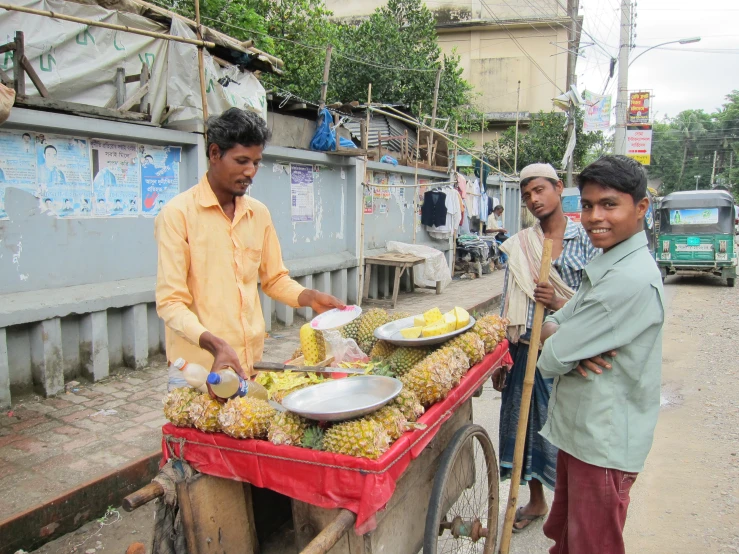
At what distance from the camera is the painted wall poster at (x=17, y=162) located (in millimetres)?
4402

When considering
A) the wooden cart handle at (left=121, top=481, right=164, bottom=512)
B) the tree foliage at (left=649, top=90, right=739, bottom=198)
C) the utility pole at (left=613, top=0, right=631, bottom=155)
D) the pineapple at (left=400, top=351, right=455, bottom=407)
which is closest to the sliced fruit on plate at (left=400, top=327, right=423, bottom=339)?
the pineapple at (left=400, top=351, right=455, bottom=407)

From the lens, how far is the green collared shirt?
5.93 feet

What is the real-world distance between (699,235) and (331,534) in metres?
14.2

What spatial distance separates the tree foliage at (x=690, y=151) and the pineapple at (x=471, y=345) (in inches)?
2022

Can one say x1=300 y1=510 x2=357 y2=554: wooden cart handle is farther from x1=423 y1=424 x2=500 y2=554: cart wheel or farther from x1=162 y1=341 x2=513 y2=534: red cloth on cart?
x1=423 y1=424 x2=500 y2=554: cart wheel

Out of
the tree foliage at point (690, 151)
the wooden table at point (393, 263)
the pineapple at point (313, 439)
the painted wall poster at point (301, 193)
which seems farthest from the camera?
the tree foliage at point (690, 151)

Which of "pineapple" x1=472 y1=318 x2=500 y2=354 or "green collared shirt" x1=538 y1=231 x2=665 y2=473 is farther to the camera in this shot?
"pineapple" x1=472 y1=318 x2=500 y2=354

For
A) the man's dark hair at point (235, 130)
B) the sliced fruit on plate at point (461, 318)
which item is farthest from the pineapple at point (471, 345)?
the man's dark hair at point (235, 130)

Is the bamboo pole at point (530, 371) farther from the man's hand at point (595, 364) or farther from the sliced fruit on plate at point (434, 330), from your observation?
the sliced fruit on plate at point (434, 330)

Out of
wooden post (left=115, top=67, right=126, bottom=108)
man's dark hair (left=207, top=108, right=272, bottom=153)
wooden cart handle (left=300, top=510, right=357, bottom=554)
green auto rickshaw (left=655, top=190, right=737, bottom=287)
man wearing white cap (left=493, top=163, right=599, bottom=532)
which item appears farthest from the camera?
green auto rickshaw (left=655, top=190, right=737, bottom=287)

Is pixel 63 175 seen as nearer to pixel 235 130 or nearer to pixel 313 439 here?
pixel 235 130

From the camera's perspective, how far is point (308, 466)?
66.8 inches

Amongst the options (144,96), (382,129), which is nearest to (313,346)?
(144,96)

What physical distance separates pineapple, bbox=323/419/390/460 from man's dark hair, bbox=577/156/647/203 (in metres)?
1.10
